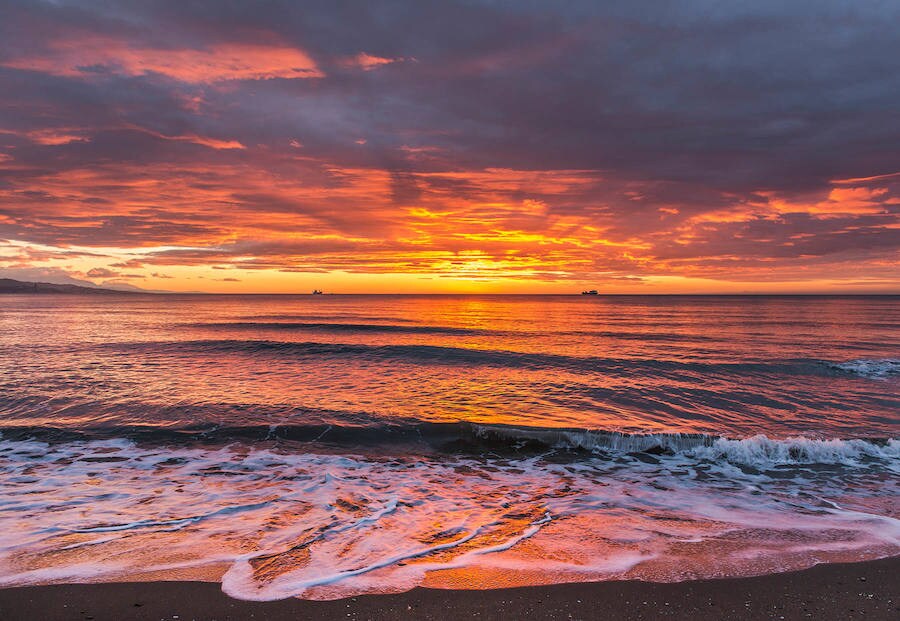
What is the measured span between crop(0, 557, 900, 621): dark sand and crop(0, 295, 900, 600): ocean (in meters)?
0.27

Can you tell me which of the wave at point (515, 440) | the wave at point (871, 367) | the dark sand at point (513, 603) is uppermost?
the wave at point (871, 367)

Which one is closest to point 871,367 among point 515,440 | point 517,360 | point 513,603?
point 517,360

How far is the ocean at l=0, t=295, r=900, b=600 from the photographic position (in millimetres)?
6137

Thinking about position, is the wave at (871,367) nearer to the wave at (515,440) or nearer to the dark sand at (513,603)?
the wave at (515,440)

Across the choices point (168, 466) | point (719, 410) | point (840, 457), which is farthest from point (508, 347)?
point (168, 466)

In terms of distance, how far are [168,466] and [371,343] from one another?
26622mm

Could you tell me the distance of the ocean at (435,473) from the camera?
6137mm

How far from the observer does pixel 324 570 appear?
5812mm

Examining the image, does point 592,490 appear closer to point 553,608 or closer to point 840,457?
point 553,608

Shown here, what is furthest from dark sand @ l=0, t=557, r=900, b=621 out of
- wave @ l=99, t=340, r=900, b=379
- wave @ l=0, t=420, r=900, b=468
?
wave @ l=99, t=340, r=900, b=379

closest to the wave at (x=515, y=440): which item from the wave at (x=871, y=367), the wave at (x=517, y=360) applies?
the wave at (x=517, y=360)

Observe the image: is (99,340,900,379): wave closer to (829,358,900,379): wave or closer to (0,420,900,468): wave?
(829,358,900,379): wave

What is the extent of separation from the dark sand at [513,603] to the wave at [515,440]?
280 inches

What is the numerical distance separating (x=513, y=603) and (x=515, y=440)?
863 cm
